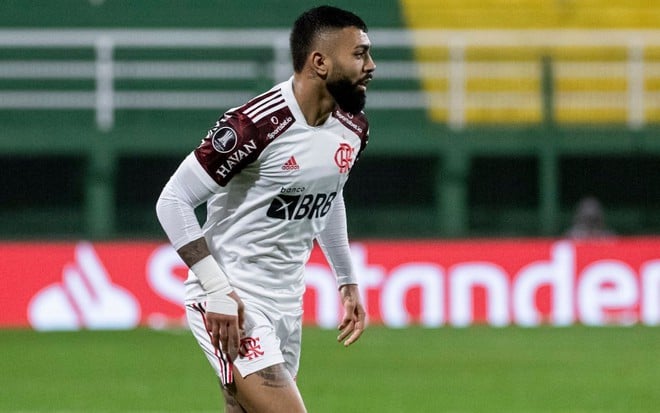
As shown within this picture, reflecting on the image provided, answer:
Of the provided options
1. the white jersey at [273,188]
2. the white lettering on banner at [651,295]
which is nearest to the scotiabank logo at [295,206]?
the white jersey at [273,188]

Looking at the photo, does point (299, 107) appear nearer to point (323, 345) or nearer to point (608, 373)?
point (608, 373)

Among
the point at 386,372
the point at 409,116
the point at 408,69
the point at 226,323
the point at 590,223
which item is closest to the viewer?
the point at 226,323

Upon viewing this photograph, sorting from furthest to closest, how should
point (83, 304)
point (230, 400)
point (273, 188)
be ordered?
1. point (83, 304)
2. point (230, 400)
3. point (273, 188)

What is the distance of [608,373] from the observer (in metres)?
10.8

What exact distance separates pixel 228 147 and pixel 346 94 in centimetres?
45

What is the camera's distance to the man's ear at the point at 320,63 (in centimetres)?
479

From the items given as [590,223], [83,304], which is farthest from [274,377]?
[590,223]

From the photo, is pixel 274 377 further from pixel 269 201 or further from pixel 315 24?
pixel 315 24

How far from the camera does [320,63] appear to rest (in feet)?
15.8

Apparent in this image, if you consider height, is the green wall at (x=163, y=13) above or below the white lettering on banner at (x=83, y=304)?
above

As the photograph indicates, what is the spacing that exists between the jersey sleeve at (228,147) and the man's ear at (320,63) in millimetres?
297

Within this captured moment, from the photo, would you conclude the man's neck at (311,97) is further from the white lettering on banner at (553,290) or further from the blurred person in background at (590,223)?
the blurred person in background at (590,223)

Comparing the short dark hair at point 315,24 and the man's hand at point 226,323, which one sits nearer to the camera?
the man's hand at point 226,323

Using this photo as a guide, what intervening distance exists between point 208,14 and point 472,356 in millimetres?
7670
